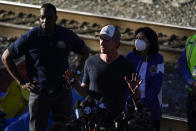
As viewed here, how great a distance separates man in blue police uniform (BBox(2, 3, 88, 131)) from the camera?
5.84m

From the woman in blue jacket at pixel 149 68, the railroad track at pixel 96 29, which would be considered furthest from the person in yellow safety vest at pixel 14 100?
the railroad track at pixel 96 29

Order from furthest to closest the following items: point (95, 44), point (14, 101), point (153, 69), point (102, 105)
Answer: point (95, 44) < point (14, 101) < point (153, 69) < point (102, 105)

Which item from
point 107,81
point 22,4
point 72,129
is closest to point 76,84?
point 107,81

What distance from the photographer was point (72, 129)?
4719 millimetres

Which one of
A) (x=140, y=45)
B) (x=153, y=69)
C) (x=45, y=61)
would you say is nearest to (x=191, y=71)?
(x=153, y=69)

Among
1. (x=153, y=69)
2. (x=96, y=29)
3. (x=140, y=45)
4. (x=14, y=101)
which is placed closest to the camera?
(x=140, y=45)

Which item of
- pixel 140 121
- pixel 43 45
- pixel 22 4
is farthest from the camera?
pixel 22 4

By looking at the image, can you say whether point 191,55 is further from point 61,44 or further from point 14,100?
point 14,100

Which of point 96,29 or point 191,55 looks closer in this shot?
point 191,55

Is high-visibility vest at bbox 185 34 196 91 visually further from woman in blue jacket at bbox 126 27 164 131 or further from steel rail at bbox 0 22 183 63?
steel rail at bbox 0 22 183 63

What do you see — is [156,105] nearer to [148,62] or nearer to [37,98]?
[148,62]

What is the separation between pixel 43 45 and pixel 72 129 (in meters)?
1.50

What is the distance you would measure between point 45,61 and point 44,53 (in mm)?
101

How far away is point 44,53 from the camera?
5859 millimetres
